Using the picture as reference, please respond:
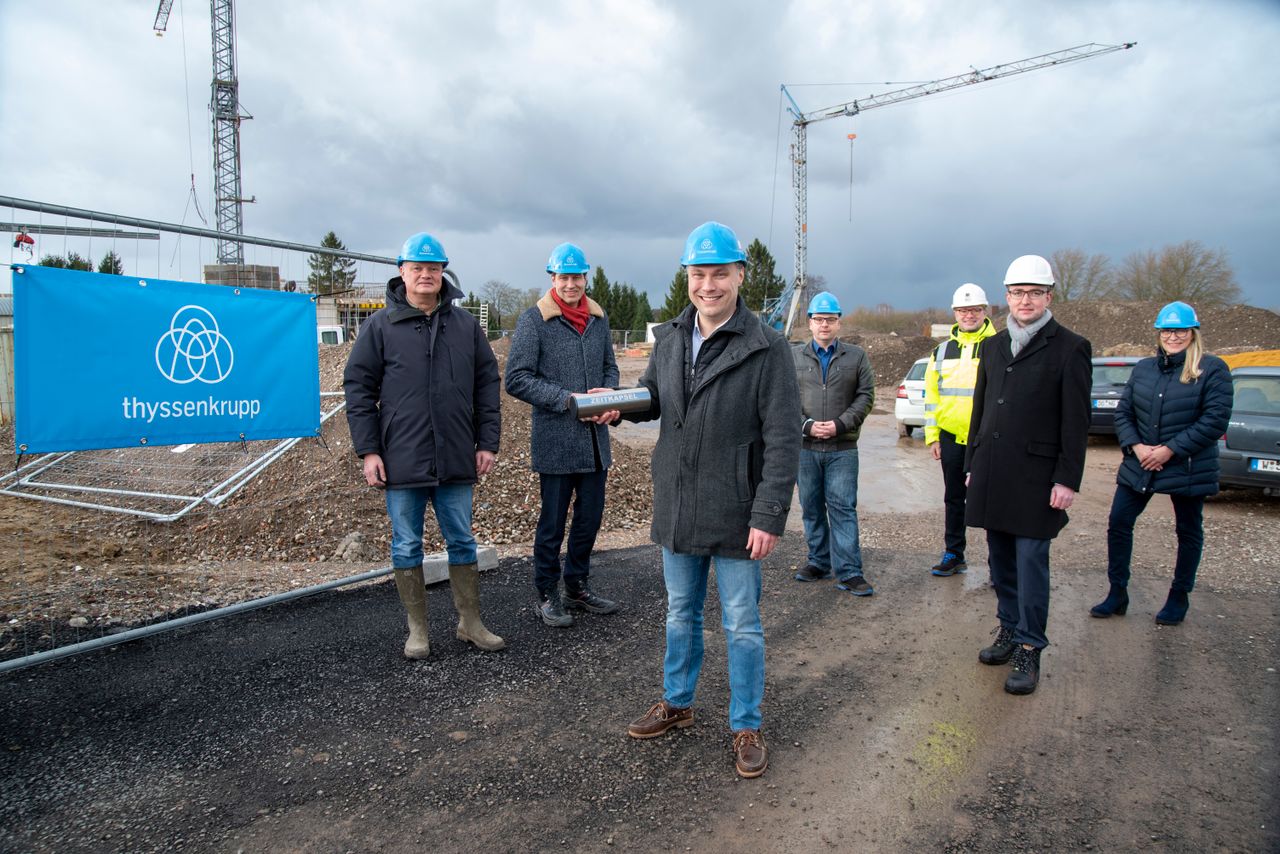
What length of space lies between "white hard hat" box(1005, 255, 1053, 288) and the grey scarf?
0.60ft

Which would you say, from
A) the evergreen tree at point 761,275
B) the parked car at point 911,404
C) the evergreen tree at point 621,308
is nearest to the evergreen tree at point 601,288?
the evergreen tree at point 621,308

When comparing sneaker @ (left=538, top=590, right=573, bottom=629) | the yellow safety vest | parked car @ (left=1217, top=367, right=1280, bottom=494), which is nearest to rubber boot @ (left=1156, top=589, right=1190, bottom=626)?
the yellow safety vest

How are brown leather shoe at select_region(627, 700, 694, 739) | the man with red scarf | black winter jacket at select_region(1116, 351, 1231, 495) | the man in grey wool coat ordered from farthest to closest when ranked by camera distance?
black winter jacket at select_region(1116, 351, 1231, 495) < the man with red scarf < brown leather shoe at select_region(627, 700, 694, 739) < the man in grey wool coat

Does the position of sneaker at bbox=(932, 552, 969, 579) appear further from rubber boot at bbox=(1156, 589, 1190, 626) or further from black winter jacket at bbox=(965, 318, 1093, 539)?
black winter jacket at bbox=(965, 318, 1093, 539)

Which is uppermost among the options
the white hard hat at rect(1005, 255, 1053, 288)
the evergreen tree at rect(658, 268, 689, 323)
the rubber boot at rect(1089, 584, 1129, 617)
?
the evergreen tree at rect(658, 268, 689, 323)

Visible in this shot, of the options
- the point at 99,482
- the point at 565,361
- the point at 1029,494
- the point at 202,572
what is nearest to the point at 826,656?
the point at 1029,494

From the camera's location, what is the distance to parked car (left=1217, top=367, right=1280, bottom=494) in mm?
8531

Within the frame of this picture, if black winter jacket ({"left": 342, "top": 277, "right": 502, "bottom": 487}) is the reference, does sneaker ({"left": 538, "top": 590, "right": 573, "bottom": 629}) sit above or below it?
below

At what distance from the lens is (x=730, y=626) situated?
317cm

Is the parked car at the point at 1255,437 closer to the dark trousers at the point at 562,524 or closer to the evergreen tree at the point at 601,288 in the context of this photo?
the dark trousers at the point at 562,524

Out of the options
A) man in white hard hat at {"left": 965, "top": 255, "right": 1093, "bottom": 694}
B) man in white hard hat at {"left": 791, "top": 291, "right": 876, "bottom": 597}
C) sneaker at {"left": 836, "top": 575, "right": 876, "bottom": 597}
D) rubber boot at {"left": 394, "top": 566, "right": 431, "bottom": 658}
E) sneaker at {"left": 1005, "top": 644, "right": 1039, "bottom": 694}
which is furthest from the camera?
man in white hard hat at {"left": 791, "top": 291, "right": 876, "bottom": 597}

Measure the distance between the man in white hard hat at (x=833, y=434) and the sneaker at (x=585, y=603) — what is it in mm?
1673

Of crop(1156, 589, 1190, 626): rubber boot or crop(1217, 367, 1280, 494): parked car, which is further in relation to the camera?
crop(1217, 367, 1280, 494): parked car

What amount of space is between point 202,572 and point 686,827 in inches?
194
